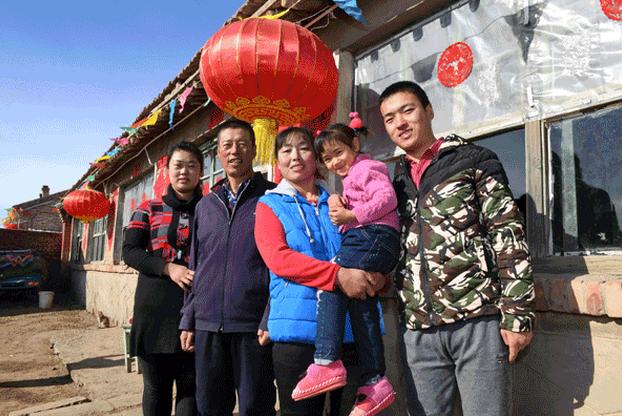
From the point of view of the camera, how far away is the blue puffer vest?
5.91 feet

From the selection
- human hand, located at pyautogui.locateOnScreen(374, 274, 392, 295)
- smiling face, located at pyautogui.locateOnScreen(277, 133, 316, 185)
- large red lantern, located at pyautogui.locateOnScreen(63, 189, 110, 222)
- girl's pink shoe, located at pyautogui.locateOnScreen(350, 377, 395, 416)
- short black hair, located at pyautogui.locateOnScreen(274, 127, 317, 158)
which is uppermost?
large red lantern, located at pyautogui.locateOnScreen(63, 189, 110, 222)

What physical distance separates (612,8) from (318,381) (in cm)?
243

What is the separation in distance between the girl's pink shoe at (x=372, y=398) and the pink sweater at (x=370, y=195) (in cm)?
67

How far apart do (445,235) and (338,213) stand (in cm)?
45

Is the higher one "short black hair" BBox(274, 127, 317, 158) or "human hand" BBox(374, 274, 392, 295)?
"short black hair" BBox(274, 127, 317, 158)

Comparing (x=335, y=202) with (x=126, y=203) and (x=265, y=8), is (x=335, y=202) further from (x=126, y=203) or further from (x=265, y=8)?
(x=126, y=203)

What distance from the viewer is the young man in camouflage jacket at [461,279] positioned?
5.39 feet

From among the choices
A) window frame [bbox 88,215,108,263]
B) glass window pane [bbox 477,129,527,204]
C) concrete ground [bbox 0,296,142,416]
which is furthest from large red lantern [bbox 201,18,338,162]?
window frame [bbox 88,215,108,263]

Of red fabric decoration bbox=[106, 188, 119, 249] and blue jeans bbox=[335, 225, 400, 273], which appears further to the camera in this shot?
red fabric decoration bbox=[106, 188, 119, 249]

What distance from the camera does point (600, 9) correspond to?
2387 mm

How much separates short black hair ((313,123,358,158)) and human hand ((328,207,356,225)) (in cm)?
38

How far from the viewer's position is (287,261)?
5.98 ft

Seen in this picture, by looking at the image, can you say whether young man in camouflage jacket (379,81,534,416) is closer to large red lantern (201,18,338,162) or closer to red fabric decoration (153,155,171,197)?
large red lantern (201,18,338,162)

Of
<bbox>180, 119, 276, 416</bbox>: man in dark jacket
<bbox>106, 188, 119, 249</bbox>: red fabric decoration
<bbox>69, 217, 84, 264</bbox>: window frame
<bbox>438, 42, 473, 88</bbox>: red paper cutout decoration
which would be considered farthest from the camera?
<bbox>69, 217, 84, 264</bbox>: window frame
